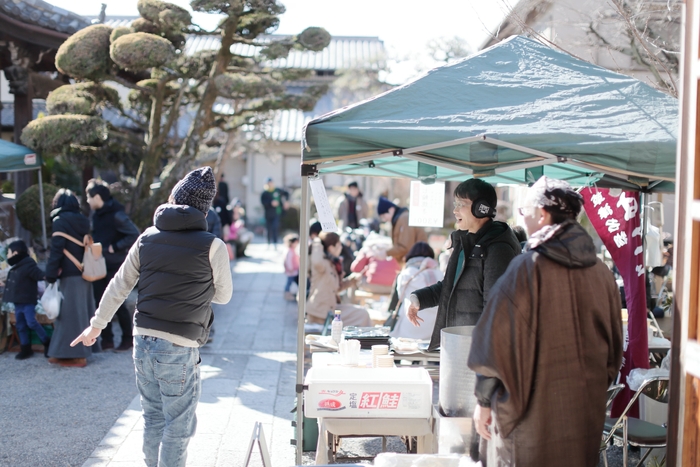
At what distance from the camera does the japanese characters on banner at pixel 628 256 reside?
5.16 meters

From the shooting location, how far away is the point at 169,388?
3.73 m

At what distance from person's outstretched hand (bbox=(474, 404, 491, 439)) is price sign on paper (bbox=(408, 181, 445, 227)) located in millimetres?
3588

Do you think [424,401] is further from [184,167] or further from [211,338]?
[184,167]

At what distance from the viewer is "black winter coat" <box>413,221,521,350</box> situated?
4.00m

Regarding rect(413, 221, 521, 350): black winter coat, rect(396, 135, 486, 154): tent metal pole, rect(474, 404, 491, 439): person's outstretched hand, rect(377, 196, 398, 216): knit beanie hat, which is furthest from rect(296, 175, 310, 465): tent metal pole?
rect(377, 196, 398, 216): knit beanie hat

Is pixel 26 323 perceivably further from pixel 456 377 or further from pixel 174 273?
pixel 456 377

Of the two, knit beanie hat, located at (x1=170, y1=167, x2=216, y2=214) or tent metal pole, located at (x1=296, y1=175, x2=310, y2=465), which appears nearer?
knit beanie hat, located at (x1=170, y1=167, x2=216, y2=214)

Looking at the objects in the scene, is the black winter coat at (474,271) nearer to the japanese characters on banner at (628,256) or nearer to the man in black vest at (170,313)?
the man in black vest at (170,313)

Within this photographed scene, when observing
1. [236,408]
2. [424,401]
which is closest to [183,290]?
[424,401]

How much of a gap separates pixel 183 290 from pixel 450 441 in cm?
163

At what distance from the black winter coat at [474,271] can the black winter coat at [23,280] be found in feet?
15.4

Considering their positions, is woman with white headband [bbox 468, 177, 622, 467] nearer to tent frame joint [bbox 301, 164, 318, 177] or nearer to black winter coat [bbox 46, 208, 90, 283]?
tent frame joint [bbox 301, 164, 318, 177]

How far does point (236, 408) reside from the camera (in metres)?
6.09

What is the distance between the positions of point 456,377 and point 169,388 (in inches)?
60.0
